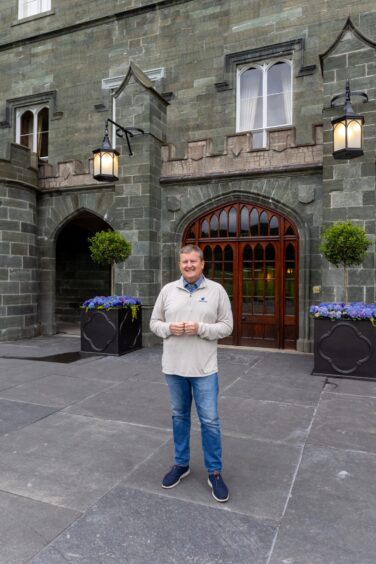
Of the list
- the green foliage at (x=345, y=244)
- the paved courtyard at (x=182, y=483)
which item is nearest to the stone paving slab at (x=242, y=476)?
the paved courtyard at (x=182, y=483)

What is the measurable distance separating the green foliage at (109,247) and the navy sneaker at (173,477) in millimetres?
5854

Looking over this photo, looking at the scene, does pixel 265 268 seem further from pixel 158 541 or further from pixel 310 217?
pixel 158 541

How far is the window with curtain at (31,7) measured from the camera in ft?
43.5

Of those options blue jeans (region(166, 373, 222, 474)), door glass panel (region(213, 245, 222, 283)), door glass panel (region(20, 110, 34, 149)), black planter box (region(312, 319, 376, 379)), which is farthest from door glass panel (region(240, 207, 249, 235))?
door glass panel (region(20, 110, 34, 149))

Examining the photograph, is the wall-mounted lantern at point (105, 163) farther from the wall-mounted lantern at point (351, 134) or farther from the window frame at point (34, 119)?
the window frame at point (34, 119)

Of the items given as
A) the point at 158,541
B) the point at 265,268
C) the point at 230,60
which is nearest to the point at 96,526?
the point at 158,541

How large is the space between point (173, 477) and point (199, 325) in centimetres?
120

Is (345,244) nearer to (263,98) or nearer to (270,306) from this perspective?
(270,306)

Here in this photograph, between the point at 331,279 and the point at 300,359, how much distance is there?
65.9 inches

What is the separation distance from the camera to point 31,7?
13.5 m

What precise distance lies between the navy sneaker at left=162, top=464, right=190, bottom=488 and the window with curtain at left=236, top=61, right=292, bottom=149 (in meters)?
9.30

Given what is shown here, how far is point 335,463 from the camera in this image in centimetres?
346

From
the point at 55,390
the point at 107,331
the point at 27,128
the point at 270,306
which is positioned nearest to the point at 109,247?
the point at 107,331

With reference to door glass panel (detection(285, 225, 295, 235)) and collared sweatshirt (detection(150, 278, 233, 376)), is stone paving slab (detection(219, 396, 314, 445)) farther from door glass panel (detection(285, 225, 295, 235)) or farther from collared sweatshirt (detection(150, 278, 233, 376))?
door glass panel (detection(285, 225, 295, 235))
